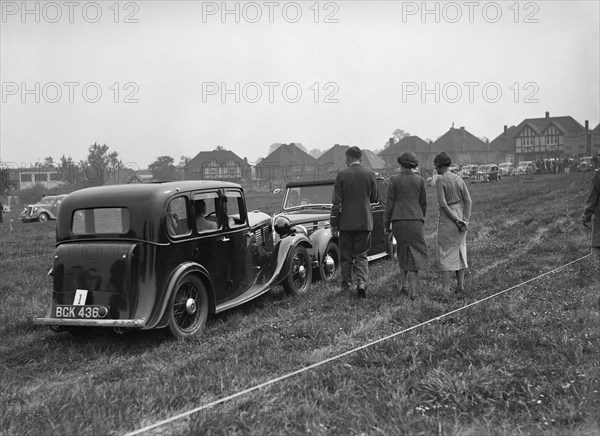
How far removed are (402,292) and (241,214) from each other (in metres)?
2.33

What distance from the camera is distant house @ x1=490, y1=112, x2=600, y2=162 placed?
311ft

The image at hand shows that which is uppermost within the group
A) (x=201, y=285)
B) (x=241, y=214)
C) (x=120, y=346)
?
(x=241, y=214)

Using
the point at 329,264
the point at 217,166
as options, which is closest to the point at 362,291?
the point at 329,264

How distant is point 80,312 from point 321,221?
194 inches

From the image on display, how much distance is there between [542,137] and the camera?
9744 centimetres

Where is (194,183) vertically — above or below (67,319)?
above

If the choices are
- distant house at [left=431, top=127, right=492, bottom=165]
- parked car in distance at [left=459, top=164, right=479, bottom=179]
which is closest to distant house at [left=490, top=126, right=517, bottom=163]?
distant house at [left=431, top=127, right=492, bottom=165]

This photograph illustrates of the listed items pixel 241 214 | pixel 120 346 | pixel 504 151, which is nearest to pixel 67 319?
pixel 120 346

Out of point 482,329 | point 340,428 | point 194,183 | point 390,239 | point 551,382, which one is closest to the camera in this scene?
point 340,428

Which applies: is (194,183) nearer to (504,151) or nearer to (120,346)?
(120,346)

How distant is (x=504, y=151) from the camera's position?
101 metres

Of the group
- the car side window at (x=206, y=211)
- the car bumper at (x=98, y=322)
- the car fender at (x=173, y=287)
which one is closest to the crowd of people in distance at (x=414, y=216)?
the car side window at (x=206, y=211)

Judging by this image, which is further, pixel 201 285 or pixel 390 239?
pixel 390 239

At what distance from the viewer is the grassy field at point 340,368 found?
4.02m
